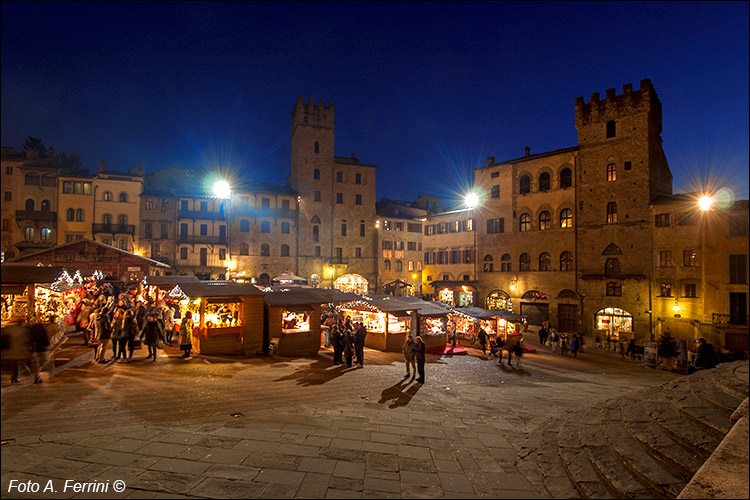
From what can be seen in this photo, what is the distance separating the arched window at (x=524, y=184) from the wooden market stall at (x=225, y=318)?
2795 centimetres

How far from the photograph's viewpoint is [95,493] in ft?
13.8

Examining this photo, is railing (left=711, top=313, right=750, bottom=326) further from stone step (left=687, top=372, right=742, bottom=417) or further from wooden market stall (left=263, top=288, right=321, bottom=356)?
wooden market stall (left=263, top=288, right=321, bottom=356)

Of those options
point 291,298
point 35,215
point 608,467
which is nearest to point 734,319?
point 608,467

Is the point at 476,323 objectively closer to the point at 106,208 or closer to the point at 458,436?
the point at 458,436

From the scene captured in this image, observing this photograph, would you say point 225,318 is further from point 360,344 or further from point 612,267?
point 612,267

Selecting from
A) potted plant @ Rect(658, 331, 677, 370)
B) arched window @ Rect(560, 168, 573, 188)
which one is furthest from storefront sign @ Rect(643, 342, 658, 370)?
arched window @ Rect(560, 168, 573, 188)

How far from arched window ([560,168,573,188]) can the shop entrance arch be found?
1045 inches

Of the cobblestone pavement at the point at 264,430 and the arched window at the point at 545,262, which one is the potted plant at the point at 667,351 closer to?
the cobblestone pavement at the point at 264,430

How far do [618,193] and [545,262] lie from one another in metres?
7.52

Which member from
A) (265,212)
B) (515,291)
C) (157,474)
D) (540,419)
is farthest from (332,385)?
(265,212)

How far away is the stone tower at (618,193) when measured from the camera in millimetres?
28656

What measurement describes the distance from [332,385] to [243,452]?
4.81m

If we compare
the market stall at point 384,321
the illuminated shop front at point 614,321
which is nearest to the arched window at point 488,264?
the illuminated shop front at point 614,321

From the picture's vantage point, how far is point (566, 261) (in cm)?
3241
